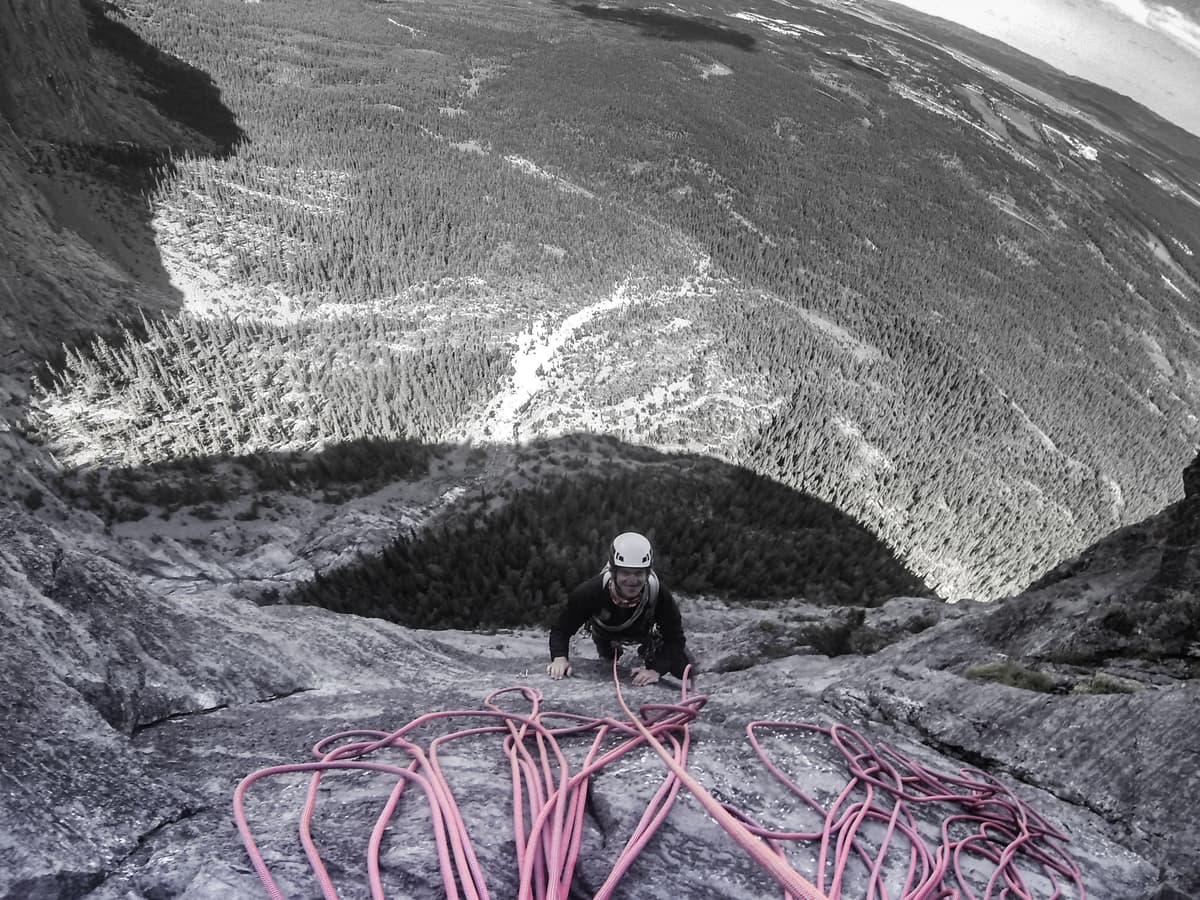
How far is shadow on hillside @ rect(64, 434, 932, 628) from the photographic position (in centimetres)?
1306

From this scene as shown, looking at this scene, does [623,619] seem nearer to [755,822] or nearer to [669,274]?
[755,822]

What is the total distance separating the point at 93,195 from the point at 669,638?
26483mm

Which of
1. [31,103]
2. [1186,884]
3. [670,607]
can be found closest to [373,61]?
[31,103]

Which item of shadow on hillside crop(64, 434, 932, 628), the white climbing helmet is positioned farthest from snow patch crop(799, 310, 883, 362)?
the white climbing helmet

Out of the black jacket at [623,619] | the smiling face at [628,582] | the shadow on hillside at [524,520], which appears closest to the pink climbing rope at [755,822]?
the smiling face at [628,582]

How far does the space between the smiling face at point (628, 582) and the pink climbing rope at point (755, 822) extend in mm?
1050

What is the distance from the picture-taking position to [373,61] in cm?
4838

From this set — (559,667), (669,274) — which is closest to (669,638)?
(559,667)

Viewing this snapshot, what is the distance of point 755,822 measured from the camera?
3467mm

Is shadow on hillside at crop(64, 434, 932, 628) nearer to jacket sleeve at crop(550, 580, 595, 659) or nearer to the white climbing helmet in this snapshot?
jacket sleeve at crop(550, 580, 595, 659)

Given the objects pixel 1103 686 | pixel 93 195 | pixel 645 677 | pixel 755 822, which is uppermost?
pixel 1103 686

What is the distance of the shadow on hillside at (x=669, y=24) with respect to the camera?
73.9 m

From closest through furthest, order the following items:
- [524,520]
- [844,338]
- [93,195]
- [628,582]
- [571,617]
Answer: [628,582]
[571,617]
[524,520]
[93,195]
[844,338]

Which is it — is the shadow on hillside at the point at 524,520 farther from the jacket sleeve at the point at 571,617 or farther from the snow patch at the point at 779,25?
the snow patch at the point at 779,25
